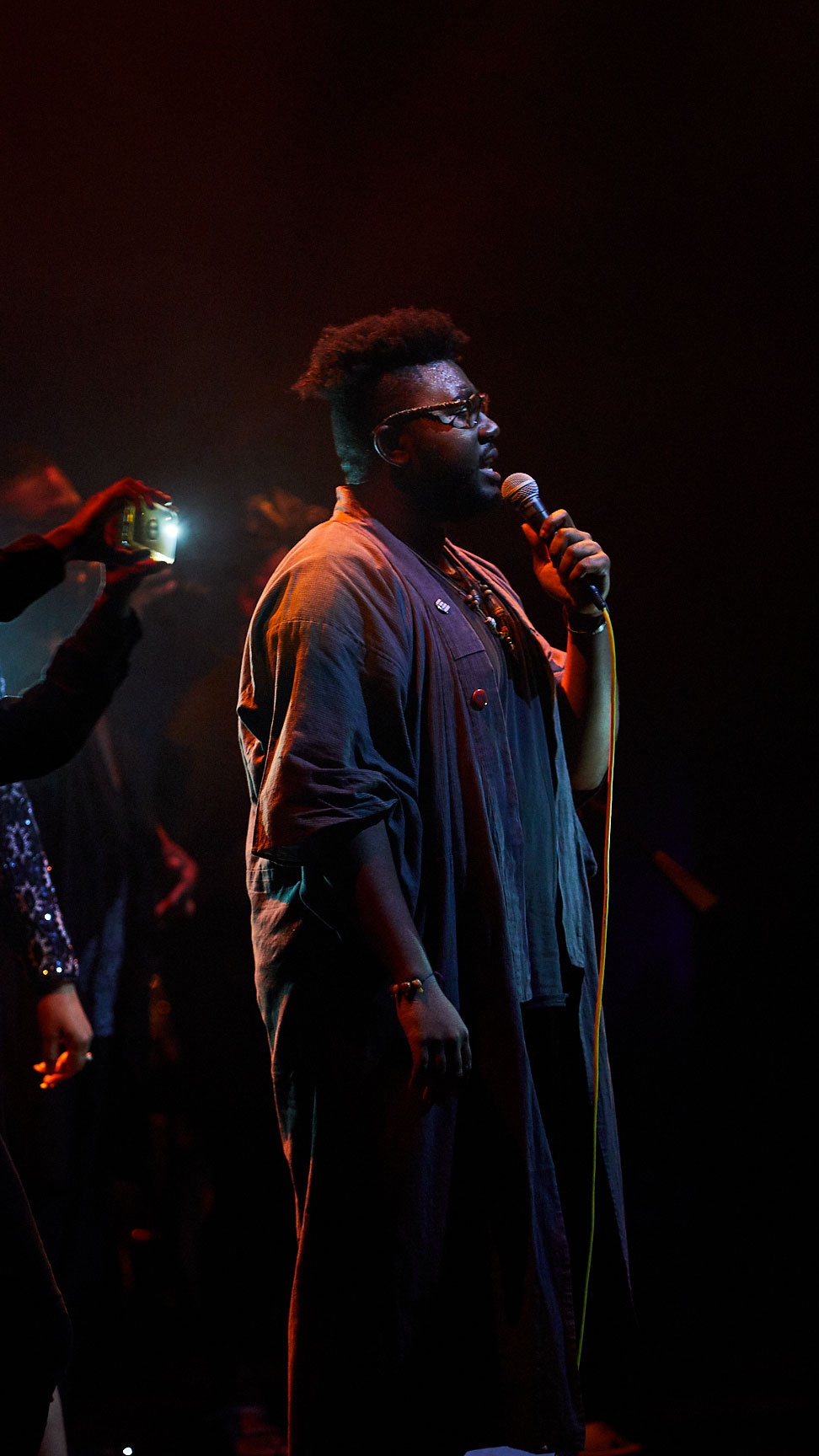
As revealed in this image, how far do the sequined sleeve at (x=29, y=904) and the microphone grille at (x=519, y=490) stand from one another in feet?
4.09

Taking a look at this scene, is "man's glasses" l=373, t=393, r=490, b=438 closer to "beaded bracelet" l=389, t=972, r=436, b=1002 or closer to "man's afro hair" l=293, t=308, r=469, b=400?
"man's afro hair" l=293, t=308, r=469, b=400

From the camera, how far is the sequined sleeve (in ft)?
7.08

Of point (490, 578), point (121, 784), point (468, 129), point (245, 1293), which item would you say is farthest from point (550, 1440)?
point (468, 129)

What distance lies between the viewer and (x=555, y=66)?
114 inches

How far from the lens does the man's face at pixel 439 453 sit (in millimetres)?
1841

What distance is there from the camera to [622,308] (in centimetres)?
321

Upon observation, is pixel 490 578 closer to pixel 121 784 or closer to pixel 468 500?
pixel 468 500

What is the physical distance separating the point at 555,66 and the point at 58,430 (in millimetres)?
2074

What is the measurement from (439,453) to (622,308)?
172 cm

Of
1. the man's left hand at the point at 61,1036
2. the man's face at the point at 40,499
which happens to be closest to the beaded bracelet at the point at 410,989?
the man's left hand at the point at 61,1036

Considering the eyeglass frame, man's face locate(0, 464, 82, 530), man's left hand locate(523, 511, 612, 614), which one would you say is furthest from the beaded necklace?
man's face locate(0, 464, 82, 530)

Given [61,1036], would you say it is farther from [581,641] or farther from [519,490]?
[519,490]

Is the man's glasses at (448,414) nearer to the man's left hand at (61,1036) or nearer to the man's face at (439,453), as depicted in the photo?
the man's face at (439,453)

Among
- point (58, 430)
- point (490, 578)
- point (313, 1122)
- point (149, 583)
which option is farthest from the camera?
point (149, 583)
